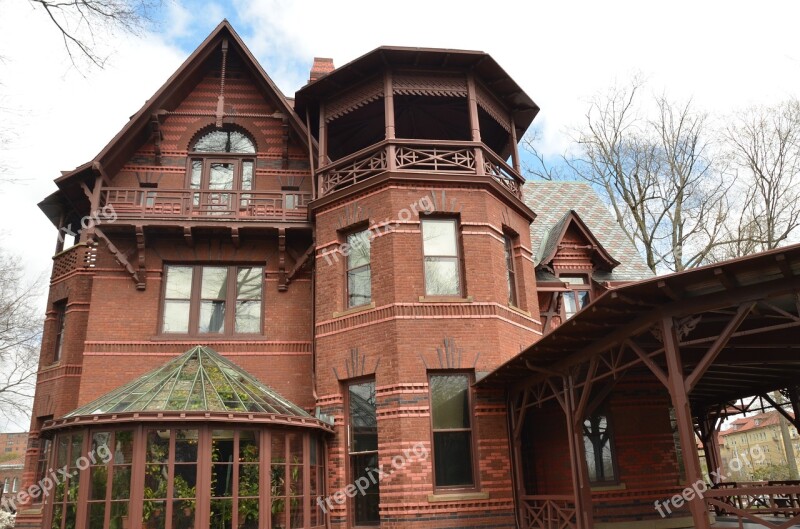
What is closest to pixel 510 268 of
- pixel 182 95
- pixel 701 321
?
pixel 701 321

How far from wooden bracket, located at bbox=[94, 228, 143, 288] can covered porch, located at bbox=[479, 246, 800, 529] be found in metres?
8.46

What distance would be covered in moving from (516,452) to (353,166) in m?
7.10

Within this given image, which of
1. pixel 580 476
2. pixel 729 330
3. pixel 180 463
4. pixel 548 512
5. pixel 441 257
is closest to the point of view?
pixel 729 330

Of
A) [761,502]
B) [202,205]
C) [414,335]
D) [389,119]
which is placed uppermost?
[389,119]

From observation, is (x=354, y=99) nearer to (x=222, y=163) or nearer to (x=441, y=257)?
(x=222, y=163)

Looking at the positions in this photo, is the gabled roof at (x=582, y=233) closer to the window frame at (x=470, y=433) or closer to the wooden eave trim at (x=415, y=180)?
the wooden eave trim at (x=415, y=180)

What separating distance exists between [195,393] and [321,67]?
37.4ft

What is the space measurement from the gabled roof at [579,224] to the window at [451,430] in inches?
216

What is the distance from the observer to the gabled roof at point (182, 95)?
15.8 m

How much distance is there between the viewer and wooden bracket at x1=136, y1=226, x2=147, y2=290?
14769mm

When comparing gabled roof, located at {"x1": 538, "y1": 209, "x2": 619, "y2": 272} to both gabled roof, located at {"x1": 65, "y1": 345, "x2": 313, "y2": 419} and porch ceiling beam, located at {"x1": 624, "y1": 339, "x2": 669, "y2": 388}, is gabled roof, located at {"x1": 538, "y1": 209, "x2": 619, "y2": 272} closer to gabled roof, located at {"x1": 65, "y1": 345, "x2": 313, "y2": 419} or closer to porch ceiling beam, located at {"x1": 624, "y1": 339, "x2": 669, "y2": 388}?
gabled roof, located at {"x1": 65, "y1": 345, "x2": 313, "y2": 419}

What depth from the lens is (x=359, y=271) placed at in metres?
14.0

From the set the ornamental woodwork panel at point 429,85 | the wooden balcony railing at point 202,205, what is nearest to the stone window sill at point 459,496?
the wooden balcony railing at point 202,205

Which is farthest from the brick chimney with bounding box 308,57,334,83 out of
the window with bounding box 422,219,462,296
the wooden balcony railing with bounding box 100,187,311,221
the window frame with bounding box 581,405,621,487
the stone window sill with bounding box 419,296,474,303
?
the window frame with bounding box 581,405,621,487
